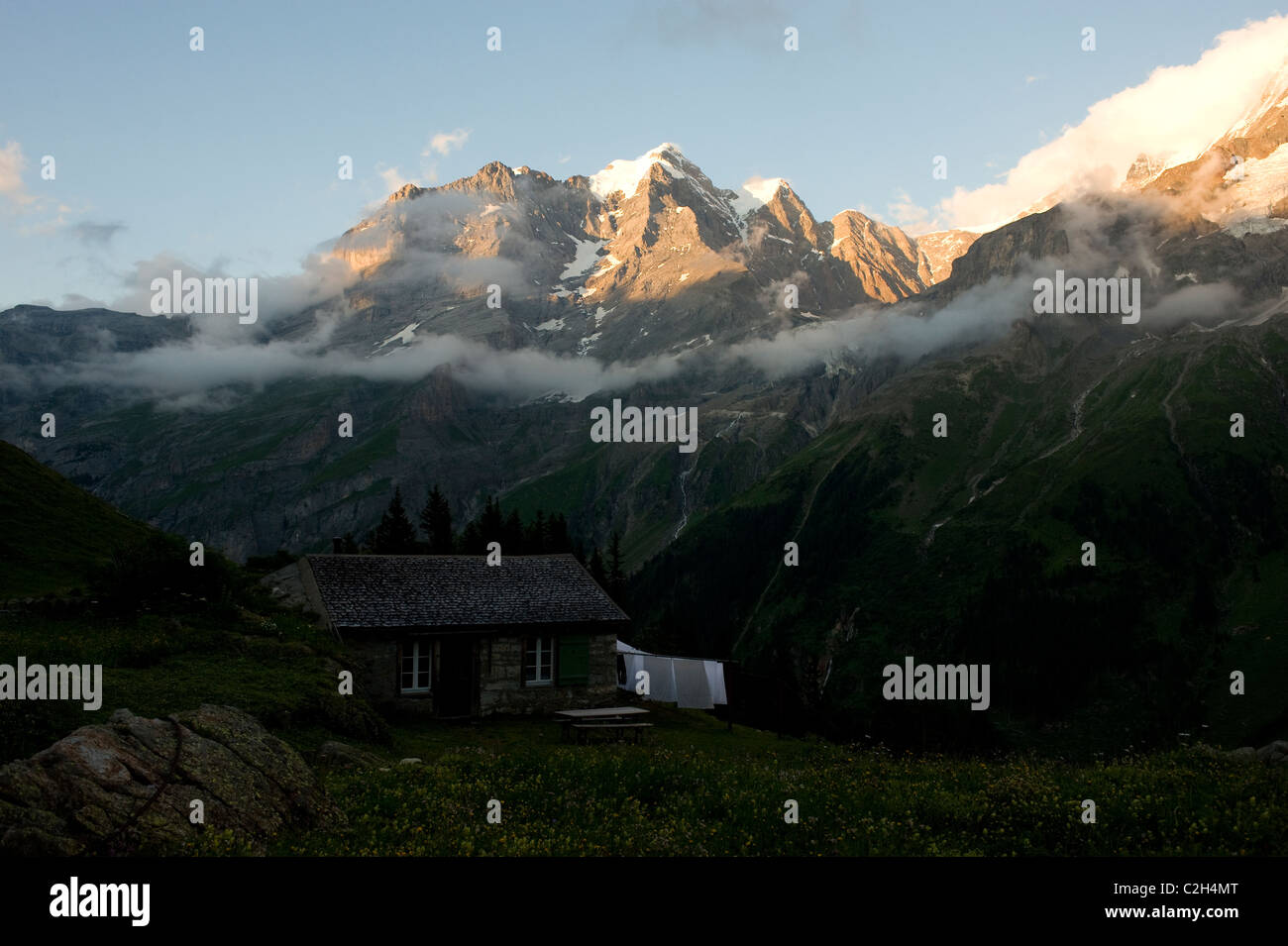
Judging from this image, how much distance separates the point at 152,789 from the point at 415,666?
988 inches

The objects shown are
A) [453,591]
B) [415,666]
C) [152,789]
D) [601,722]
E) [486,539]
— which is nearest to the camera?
[152,789]

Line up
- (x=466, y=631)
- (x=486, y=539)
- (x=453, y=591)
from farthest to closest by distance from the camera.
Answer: (x=486, y=539) < (x=453, y=591) < (x=466, y=631)

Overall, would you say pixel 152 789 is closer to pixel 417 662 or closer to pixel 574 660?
pixel 417 662

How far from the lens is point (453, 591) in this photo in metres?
39.9

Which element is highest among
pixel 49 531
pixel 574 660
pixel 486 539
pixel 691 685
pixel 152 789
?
pixel 49 531

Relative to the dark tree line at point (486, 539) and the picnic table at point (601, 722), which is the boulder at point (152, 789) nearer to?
the picnic table at point (601, 722)

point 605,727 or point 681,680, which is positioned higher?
point 605,727

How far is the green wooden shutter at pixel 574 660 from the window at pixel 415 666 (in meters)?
6.22

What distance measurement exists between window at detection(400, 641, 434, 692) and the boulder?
2128 cm

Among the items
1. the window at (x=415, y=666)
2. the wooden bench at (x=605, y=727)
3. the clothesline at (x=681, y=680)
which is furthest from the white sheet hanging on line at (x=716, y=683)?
the window at (x=415, y=666)

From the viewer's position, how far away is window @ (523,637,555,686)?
128ft

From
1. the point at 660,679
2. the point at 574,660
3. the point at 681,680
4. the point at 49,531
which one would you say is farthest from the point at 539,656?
the point at 49,531

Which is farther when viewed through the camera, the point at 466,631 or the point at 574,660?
the point at 574,660

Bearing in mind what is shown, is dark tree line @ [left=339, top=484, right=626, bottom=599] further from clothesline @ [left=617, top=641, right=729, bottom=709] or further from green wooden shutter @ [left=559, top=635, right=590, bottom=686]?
green wooden shutter @ [left=559, top=635, right=590, bottom=686]
